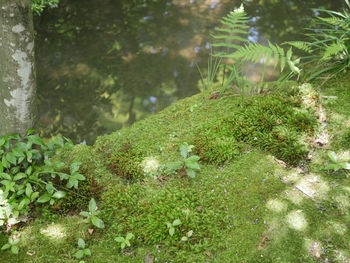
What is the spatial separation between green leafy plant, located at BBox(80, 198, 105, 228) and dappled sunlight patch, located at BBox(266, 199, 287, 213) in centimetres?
131

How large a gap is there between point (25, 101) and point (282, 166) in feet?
7.59

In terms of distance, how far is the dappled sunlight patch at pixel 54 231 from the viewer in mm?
2645

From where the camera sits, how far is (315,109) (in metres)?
3.53

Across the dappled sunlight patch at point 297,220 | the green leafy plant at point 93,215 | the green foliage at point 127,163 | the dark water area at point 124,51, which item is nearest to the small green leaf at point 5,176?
the green leafy plant at point 93,215

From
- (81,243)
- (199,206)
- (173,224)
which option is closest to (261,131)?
(199,206)

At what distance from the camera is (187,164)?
298 cm

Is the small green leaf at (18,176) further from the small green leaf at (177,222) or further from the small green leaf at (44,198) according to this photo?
the small green leaf at (177,222)

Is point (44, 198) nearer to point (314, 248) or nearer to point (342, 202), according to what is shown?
point (314, 248)

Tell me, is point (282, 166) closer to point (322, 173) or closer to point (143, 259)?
point (322, 173)

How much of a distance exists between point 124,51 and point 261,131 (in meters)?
4.11

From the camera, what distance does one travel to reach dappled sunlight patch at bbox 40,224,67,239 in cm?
264

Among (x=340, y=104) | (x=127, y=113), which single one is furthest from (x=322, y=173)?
(x=127, y=113)

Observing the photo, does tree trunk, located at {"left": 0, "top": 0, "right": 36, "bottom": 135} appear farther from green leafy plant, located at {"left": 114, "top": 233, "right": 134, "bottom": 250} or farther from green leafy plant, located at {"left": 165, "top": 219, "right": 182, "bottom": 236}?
green leafy plant, located at {"left": 165, "top": 219, "right": 182, "bottom": 236}

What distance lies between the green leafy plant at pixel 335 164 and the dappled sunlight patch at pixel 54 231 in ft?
7.38
